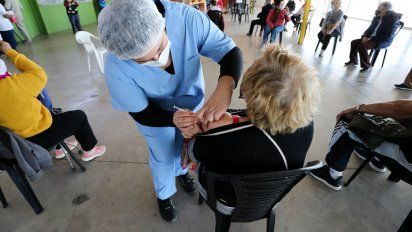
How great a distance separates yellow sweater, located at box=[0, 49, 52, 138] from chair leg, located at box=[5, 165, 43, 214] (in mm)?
229

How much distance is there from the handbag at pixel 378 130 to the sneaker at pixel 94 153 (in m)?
2.01

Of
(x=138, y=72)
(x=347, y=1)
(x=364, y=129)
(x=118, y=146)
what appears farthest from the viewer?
(x=347, y=1)

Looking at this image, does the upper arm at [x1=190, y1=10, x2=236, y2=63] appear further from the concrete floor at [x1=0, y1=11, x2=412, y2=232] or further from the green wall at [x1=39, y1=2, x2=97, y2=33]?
the green wall at [x1=39, y1=2, x2=97, y2=33]

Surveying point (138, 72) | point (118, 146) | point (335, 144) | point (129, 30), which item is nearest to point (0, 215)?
point (118, 146)

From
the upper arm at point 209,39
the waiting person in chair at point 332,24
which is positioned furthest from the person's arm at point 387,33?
the upper arm at point 209,39

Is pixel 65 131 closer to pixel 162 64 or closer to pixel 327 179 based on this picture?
pixel 162 64

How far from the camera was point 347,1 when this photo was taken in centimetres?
1107

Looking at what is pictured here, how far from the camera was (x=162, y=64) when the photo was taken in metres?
1.03

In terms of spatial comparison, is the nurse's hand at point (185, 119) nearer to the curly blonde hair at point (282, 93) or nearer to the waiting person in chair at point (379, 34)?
the curly blonde hair at point (282, 93)

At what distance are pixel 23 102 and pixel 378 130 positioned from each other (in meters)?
2.08

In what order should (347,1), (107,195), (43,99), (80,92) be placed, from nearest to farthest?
(107,195), (43,99), (80,92), (347,1)

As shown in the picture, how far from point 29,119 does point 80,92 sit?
6.96 feet

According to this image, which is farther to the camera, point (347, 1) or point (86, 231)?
point (347, 1)

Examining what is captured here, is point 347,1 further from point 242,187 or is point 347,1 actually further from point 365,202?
point 242,187
